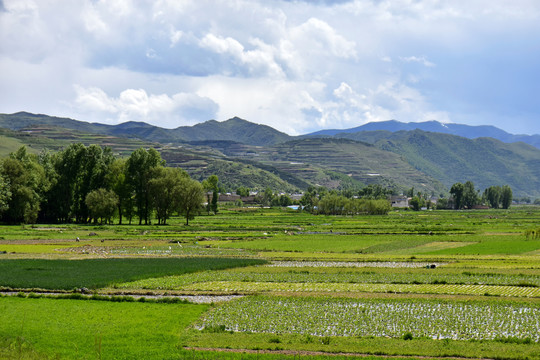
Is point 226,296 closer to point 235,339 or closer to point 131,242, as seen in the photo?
point 235,339

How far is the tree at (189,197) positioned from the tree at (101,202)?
1559cm

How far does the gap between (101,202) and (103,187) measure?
13.7 metres

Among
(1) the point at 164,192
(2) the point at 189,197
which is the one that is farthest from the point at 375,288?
(1) the point at 164,192

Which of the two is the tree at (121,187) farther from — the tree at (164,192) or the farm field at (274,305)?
the farm field at (274,305)

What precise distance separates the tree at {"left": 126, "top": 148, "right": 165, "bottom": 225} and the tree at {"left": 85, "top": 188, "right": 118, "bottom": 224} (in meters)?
8.43

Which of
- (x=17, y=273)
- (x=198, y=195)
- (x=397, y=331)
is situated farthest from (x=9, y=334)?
(x=198, y=195)

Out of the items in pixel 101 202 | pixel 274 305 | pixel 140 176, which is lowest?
pixel 274 305

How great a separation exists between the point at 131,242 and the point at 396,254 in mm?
41349

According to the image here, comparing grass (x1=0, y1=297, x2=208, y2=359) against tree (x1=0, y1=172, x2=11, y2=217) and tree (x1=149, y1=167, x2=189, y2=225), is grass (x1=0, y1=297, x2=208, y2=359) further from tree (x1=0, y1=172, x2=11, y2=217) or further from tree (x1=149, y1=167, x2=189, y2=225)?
tree (x1=149, y1=167, x2=189, y2=225)

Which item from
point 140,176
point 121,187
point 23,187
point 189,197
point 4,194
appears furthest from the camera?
point 140,176

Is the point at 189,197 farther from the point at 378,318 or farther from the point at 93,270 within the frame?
the point at 378,318

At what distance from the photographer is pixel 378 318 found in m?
30.4

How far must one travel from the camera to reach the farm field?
24422 millimetres

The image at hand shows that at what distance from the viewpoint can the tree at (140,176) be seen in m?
133
